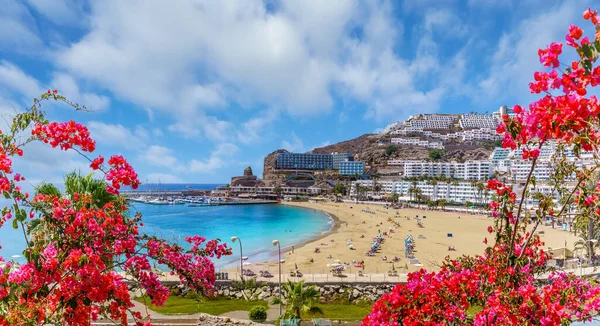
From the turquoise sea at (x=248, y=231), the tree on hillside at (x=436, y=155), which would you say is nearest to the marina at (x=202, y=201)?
the turquoise sea at (x=248, y=231)

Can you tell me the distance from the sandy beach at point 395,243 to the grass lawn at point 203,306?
9.54m

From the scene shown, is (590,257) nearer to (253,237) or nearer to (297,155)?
(253,237)

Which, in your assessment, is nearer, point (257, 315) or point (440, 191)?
point (257, 315)

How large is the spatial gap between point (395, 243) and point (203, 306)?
29.4 m

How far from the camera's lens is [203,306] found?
20000mm

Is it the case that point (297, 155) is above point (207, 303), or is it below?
above

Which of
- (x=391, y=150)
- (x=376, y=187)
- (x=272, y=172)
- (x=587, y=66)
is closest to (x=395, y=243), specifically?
(x=587, y=66)

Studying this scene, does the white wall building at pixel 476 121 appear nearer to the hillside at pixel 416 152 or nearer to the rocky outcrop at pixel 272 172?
the hillside at pixel 416 152

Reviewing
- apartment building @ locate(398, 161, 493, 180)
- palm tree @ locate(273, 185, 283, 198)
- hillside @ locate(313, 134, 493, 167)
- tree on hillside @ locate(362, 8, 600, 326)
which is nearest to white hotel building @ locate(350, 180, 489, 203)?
apartment building @ locate(398, 161, 493, 180)

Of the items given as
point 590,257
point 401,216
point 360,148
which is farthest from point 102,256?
point 360,148

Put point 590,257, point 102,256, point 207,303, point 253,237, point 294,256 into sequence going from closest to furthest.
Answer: point 102,256
point 207,303
point 590,257
point 294,256
point 253,237

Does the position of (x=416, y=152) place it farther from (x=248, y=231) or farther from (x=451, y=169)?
(x=248, y=231)

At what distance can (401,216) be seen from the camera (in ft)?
240

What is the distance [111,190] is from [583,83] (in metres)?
4.72
